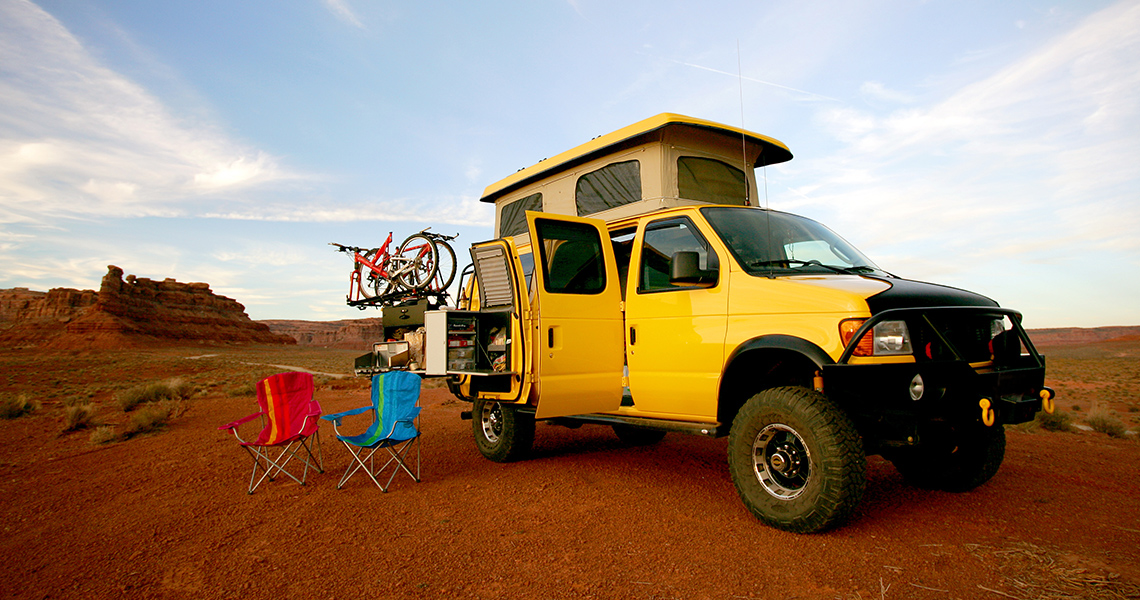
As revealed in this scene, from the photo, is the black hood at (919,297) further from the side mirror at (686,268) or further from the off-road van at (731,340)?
the side mirror at (686,268)

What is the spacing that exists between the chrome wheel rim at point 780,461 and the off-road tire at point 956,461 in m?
1.09

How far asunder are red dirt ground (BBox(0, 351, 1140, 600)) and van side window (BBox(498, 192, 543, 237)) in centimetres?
317

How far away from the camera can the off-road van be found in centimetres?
358

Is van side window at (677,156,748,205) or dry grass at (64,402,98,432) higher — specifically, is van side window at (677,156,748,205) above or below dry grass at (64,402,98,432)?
above

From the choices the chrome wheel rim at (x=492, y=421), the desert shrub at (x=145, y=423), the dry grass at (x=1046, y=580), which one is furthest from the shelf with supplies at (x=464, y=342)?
the desert shrub at (x=145, y=423)

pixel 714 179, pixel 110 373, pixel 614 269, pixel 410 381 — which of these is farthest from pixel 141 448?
pixel 110 373

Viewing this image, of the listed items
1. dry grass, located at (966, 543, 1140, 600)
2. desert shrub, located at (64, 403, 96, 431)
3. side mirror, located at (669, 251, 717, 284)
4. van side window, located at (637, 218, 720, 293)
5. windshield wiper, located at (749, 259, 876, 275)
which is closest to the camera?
dry grass, located at (966, 543, 1140, 600)

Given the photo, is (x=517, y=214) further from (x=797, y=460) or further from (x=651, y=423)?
(x=797, y=460)

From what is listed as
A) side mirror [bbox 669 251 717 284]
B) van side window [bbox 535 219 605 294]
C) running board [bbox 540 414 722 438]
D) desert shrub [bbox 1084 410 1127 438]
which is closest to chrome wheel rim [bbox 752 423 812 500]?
running board [bbox 540 414 722 438]

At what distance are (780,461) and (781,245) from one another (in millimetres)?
1747

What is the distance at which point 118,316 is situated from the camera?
226 ft

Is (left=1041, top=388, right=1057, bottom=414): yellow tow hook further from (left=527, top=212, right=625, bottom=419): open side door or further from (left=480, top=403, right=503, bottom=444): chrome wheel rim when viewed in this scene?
(left=480, top=403, right=503, bottom=444): chrome wheel rim

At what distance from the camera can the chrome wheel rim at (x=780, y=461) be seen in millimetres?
3877

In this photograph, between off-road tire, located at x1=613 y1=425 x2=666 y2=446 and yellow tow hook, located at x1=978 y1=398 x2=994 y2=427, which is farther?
off-road tire, located at x1=613 y1=425 x2=666 y2=446
